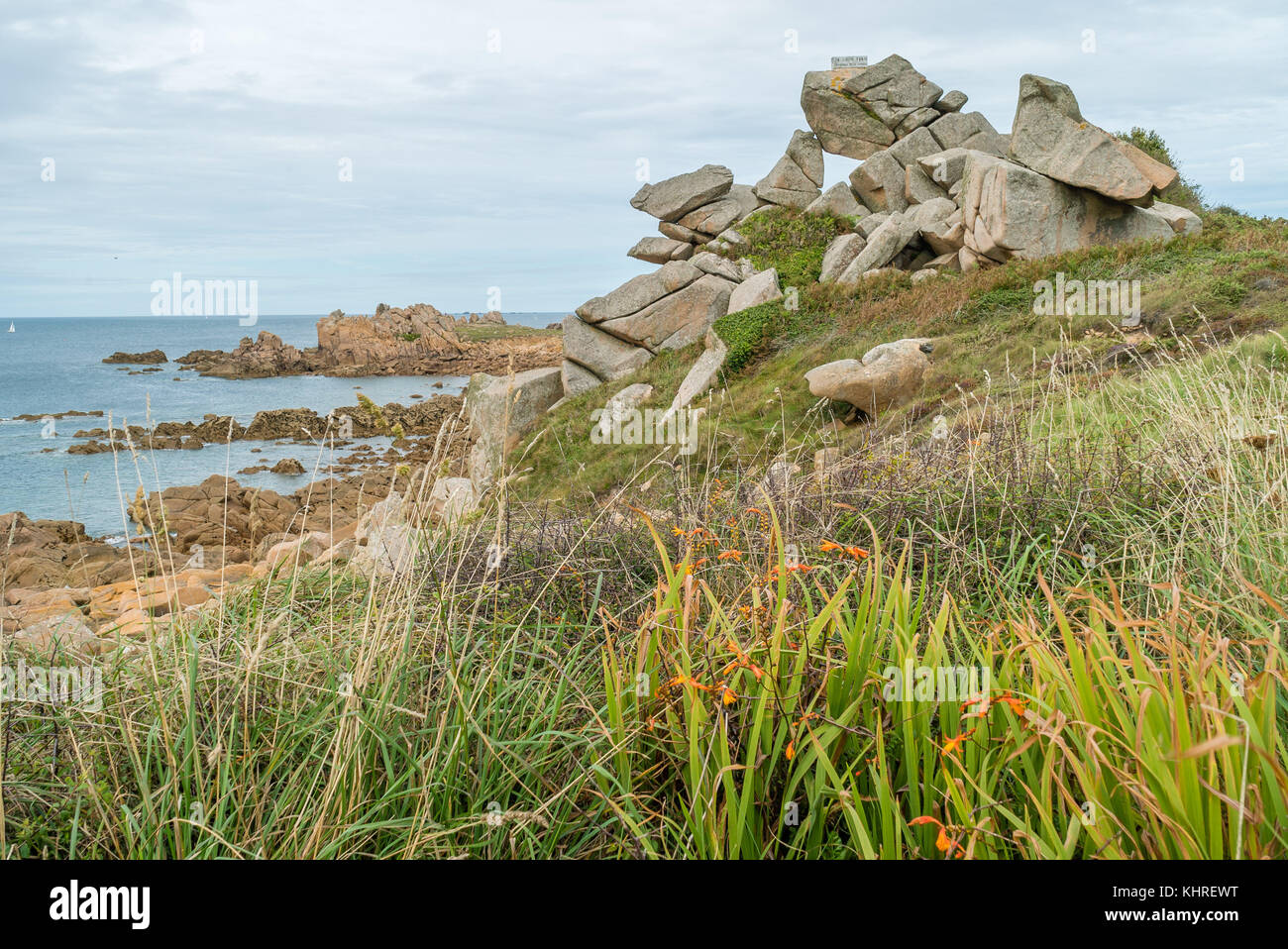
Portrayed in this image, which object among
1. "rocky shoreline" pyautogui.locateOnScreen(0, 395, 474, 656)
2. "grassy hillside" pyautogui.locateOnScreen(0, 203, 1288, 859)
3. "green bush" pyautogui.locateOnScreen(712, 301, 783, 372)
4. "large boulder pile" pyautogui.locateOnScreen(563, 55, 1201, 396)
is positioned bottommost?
"rocky shoreline" pyautogui.locateOnScreen(0, 395, 474, 656)

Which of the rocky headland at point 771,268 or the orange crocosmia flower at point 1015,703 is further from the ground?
the rocky headland at point 771,268

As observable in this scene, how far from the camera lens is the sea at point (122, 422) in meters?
17.5

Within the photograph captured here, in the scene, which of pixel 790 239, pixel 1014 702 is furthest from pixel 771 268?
pixel 1014 702

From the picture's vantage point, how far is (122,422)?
20.2 ft

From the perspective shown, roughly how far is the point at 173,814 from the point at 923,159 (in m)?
24.0

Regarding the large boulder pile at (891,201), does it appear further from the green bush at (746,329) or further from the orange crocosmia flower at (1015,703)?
the orange crocosmia flower at (1015,703)

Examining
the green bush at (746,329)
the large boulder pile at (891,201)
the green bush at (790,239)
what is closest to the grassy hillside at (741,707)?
the green bush at (746,329)

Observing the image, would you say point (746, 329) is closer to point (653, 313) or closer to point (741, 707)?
point (653, 313)

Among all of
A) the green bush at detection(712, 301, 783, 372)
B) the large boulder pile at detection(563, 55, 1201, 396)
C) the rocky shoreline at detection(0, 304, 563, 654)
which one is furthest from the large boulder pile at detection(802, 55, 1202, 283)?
the rocky shoreline at detection(0, 304, 563, 654)

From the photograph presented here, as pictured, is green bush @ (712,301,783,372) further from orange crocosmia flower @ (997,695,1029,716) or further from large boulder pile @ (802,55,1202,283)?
orange crocosmia flower @ (997,695,1029,716)

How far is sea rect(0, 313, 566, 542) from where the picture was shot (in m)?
17.5

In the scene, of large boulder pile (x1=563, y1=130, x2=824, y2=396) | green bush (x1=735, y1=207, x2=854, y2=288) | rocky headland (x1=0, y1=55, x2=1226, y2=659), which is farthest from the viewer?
green bush (x1=735, y1=207, x2=854, y2=288)

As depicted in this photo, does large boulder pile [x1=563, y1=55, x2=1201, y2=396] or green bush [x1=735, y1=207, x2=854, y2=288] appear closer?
large boulder pile [x1=563, y1=55, x2=1201, y2=396]
